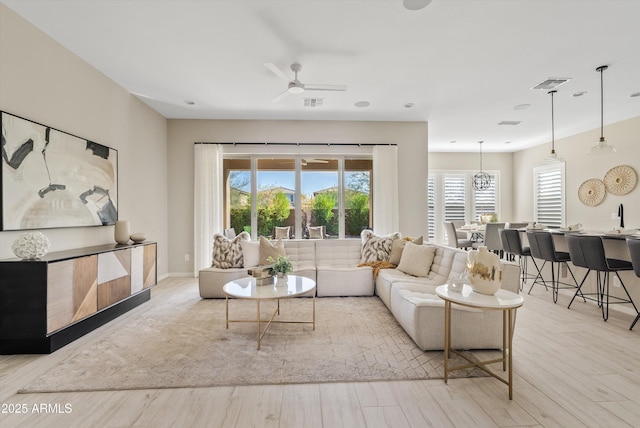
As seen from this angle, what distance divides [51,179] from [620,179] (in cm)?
892

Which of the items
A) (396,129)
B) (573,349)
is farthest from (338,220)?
(573,349)

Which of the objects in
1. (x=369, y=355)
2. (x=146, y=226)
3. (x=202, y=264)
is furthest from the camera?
(x=202, y=264)

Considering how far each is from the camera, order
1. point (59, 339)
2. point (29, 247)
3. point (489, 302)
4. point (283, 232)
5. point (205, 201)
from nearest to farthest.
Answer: point (489, 302) → point (29, 247) → point (59, 339) → point (205, 201) → point (283, 232)

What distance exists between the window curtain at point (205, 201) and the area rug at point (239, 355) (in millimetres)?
2051

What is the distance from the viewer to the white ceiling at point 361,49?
2.58 m

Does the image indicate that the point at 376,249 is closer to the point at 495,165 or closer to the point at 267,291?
the point at 267,291

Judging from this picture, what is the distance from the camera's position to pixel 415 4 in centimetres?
248

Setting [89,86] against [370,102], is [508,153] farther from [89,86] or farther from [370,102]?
[89,86]

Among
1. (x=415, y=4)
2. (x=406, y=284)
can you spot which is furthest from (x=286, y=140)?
(x=406, y=284)

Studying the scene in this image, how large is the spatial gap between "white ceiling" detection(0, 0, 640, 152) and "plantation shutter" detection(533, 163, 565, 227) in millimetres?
2281

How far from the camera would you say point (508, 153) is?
870 cm

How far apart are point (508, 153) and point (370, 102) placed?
20.2ft

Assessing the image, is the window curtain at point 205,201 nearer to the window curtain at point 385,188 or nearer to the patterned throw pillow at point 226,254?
the patterned throw pillow at point 226,254

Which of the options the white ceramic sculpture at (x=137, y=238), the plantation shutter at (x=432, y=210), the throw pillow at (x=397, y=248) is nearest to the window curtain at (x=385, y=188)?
the throw pillow at (x=397, y=248)
